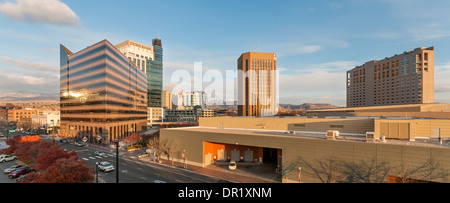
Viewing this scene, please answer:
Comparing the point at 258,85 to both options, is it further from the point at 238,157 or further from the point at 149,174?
the point at 149,174

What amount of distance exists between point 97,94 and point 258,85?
3591 inches

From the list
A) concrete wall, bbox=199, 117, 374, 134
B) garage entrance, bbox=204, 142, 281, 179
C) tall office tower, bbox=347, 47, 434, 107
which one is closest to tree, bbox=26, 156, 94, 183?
garage entrance, bbox=204, 142, 281, 179

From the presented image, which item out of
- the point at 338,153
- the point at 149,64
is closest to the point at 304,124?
the point at 338,153

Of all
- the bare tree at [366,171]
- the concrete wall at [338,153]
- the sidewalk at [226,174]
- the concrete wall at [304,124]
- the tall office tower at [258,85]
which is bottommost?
the sidewalk at [226,174]

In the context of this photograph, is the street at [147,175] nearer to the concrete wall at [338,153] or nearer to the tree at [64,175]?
the tree at [64,175]

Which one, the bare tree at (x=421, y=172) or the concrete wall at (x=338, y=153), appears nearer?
the bare tree at (x=421, y=172)

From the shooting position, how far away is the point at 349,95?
151375 mm

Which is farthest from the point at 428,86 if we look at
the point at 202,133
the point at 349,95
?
the point at 202,133

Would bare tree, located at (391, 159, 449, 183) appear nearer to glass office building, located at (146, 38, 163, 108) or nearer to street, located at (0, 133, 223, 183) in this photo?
street, located at (0, 133, 223, 183)

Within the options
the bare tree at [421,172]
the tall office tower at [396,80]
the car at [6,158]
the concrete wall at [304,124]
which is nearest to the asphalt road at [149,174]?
the concrete wall at [304,124]

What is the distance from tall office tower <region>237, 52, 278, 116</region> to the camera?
127 metres

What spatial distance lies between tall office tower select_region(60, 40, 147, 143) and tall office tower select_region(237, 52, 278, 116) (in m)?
69.2

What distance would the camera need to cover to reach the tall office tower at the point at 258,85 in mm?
127438

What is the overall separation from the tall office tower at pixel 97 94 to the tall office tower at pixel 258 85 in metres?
69.2
